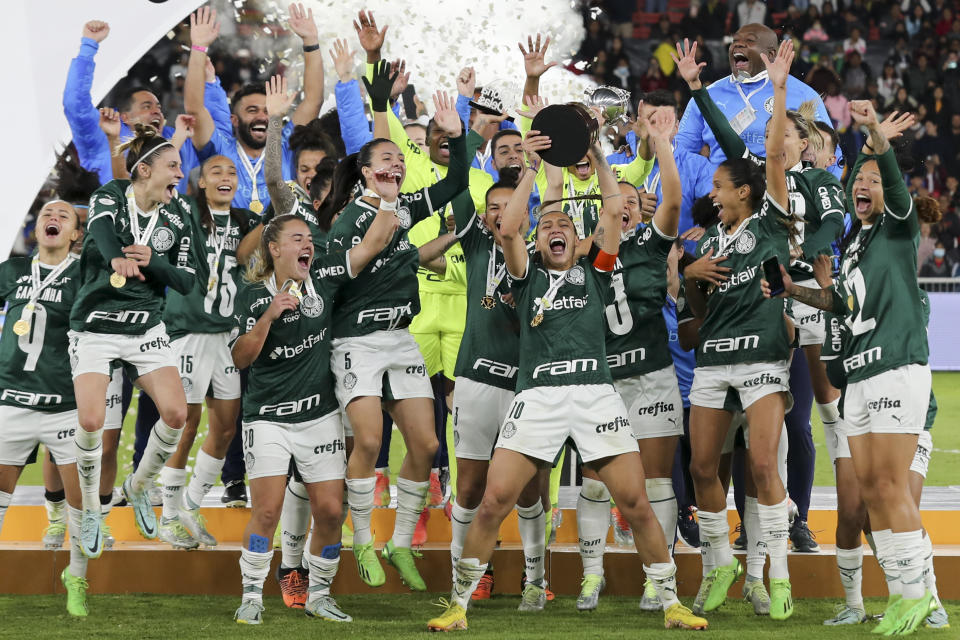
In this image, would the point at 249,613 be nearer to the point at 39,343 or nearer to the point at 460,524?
the point at 460,524

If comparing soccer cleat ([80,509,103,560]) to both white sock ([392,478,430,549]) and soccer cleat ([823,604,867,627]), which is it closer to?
white sock ([392,478,430,549])

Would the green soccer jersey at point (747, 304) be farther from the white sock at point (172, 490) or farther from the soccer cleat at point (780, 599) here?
the white sock at point (172, 490)

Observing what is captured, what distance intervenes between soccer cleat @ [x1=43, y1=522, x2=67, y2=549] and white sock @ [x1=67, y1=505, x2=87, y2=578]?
489 millimetres

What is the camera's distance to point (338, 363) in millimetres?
5527

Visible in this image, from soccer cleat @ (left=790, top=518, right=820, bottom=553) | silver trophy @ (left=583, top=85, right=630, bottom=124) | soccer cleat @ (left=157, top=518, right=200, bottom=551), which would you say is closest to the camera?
soccer cleat @ (left=790, top=518, right=820, bottom=553)

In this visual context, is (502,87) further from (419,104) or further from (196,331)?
(419,104)

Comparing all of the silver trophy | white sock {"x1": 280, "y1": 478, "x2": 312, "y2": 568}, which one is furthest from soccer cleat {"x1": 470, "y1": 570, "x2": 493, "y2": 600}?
the silver trophy

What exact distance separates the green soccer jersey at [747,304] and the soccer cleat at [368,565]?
5.78 feet

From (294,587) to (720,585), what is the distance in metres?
1.98

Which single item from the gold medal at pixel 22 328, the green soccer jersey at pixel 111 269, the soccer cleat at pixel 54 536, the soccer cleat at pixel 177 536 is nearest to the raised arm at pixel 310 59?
the green soccer jersey at pixel 111 269

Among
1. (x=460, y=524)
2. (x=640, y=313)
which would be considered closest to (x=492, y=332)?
(x=640, y=313)

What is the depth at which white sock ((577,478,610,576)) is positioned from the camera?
5.52 meters

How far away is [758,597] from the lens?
5.28 m

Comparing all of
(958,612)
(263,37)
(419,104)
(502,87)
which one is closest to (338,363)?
(502,87)
